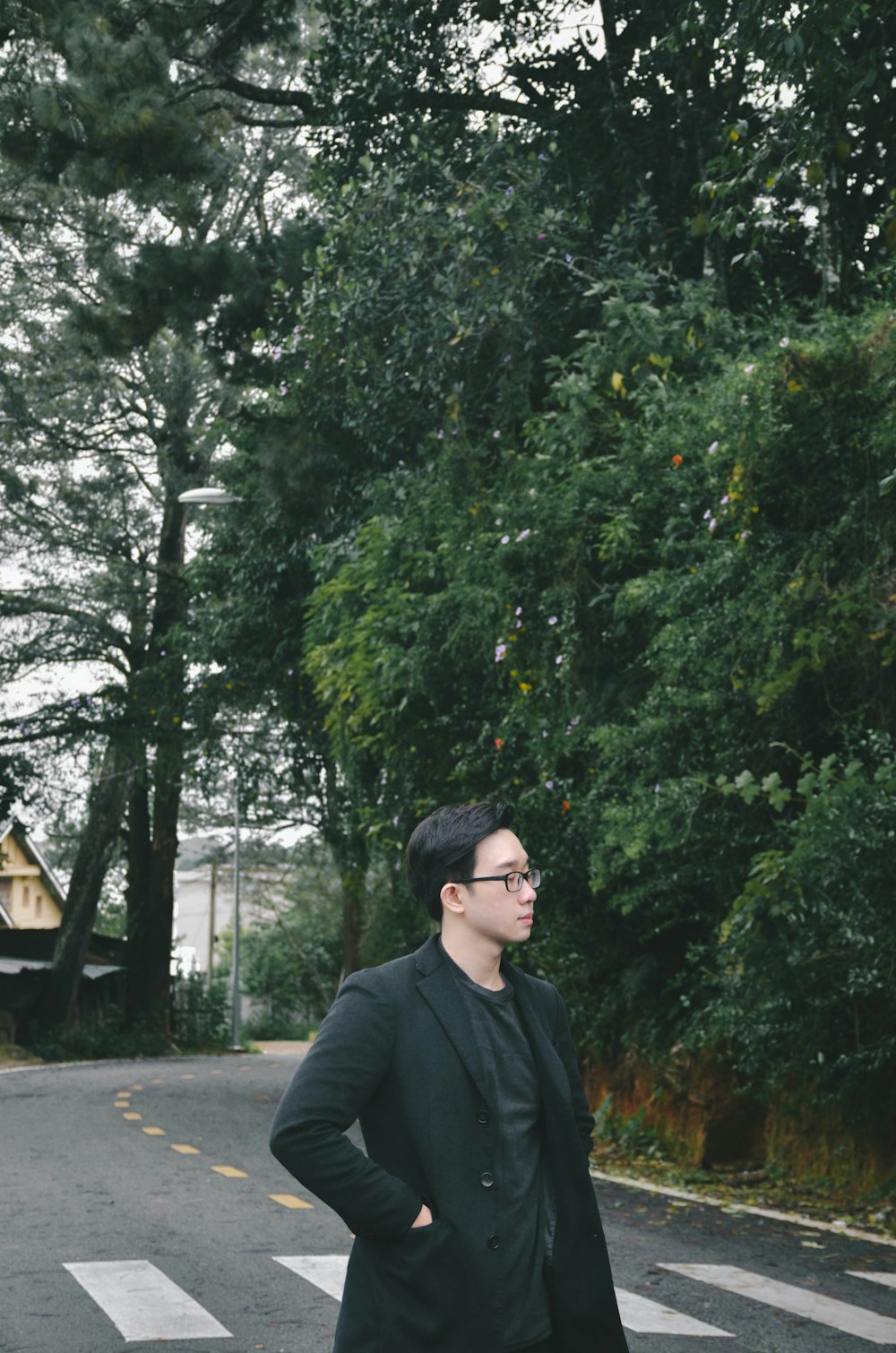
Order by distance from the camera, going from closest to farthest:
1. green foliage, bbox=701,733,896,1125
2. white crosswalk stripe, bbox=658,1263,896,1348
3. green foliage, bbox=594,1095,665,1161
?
white crosswalk stripe, bbox=658,1263,896,1348
green foliage, bbox=701,733,896,1125
green foliage, bbox=594,1095,665,1161

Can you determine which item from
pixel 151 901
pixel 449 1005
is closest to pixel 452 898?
pixel 449 1005

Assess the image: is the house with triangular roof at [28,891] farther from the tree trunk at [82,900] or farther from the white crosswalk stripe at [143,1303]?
the white crosswalk stripe at [143,1303]

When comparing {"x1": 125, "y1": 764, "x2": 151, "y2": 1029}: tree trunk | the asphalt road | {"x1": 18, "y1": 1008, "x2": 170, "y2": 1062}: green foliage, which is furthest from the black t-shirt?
{"x1": 125, "y1": 764, "x2": 151, "y2": 1029}: tree trunk

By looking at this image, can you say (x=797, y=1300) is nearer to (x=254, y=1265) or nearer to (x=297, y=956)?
(x=254, y=1265)

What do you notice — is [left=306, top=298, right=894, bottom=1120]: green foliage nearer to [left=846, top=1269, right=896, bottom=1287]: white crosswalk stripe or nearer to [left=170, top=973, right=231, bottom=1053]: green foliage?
[left=846, top=1269, right=896, bottom=1287]: white crosswalk stripe

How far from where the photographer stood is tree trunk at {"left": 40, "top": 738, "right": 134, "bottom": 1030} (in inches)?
1510

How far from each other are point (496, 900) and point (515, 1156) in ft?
1.65

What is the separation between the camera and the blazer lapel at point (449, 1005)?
→ 337 cm

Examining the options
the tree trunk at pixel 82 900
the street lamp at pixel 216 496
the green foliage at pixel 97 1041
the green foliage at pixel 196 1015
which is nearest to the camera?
the street lamp at pixel 216 496

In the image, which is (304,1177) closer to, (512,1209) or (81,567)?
(512,1209)

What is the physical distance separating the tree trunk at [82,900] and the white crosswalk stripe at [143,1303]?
30.1m

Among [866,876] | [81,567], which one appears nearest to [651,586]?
[866,876]

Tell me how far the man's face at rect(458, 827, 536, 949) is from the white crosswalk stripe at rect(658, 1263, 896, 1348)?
431cm

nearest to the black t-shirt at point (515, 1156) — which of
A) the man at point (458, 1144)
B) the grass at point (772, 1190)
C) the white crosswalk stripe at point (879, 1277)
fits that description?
the man at point (458, 1144)
